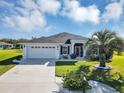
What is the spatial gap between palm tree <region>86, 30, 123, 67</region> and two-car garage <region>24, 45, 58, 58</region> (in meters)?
11.3

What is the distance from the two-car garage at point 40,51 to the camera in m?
33.5

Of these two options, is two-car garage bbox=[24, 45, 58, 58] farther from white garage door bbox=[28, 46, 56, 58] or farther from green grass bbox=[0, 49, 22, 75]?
green grass bbox=[0, 49, 22, 75]

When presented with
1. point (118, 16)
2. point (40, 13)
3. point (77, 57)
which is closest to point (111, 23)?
point (118, 16)

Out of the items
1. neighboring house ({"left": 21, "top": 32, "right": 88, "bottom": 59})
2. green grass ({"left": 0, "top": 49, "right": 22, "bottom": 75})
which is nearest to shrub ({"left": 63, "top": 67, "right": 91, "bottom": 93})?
green grass ({"left": 0, "top": 49, "right": 22, "bottom": 75})

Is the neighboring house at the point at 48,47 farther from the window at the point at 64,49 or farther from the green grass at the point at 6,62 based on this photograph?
the green grass at the point at 6,62

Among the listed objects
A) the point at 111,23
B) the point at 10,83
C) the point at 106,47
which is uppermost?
the point at 111,23

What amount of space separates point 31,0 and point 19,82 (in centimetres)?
1020

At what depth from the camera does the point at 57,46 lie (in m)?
33.2

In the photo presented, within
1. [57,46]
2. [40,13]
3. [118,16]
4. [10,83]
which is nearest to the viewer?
[10,83]

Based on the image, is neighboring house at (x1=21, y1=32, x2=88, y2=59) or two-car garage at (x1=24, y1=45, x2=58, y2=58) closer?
neighboring house at (x1=21, y1=32, x2=88, y2=59)

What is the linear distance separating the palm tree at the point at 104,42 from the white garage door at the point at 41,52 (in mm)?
11281

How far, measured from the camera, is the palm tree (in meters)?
22.6

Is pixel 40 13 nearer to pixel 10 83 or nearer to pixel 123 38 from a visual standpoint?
pixel 123 38

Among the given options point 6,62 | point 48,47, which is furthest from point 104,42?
point 6,62
